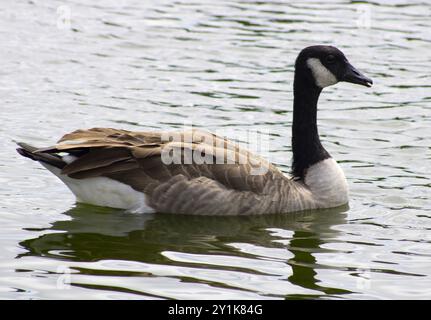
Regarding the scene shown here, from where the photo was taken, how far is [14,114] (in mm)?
15797

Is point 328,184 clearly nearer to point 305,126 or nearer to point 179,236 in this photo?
point 305,126

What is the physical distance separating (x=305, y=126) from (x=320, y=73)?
0.69m

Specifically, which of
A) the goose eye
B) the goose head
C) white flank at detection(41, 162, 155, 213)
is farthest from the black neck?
white flank at detection(41, 162, 155, 213)

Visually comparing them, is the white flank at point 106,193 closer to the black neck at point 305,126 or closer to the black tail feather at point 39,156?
the black tail feather at point 39,156

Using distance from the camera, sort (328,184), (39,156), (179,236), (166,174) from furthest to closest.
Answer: (328,184) < (166,174) < (39,156) < (179,236)

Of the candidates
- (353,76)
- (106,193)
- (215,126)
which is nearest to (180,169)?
(106,193)

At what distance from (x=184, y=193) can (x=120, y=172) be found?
79 centimetres

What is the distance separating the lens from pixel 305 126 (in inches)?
505

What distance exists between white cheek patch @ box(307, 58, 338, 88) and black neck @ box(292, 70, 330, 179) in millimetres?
70
